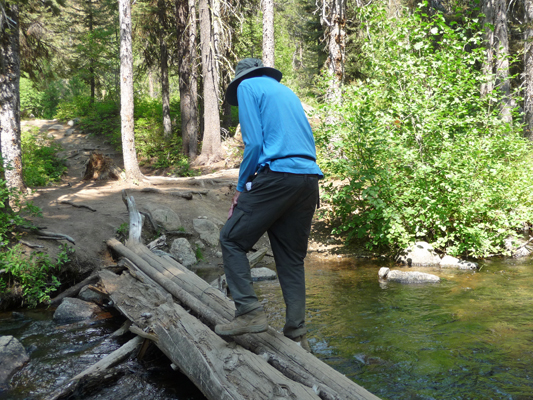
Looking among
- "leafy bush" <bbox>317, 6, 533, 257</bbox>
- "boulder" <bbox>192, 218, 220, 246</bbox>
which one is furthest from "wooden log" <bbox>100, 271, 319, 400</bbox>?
"leafy bush" <bbox>317, 6, 533, 257</bbox>

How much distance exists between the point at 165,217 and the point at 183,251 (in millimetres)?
1213

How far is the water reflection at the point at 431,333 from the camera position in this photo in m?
3.98

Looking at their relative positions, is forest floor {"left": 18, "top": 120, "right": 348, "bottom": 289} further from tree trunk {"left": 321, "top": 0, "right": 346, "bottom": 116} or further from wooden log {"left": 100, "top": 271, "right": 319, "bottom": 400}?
tree trunk {"left": 321, "top": 0, "right": 346, "bottom": 116}

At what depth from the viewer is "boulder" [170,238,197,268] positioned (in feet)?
29.0

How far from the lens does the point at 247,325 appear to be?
3.60 metres

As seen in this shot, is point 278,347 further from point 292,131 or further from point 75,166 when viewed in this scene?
point 75,166

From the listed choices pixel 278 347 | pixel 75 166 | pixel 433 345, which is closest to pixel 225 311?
pixel 278 347

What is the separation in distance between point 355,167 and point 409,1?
47.2 feet

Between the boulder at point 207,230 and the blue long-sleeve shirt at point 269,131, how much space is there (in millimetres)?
6428

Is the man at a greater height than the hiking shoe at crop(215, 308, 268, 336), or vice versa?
the man

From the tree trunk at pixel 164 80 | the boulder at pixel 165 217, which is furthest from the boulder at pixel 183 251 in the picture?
the tree trunk at pixel 164 80

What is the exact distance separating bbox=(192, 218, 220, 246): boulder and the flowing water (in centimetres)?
279

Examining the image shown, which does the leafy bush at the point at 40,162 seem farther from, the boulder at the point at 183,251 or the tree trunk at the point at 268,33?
the tree trunk at the point at 268,33

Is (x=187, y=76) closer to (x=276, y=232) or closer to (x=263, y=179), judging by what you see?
(x=276, y=232)
